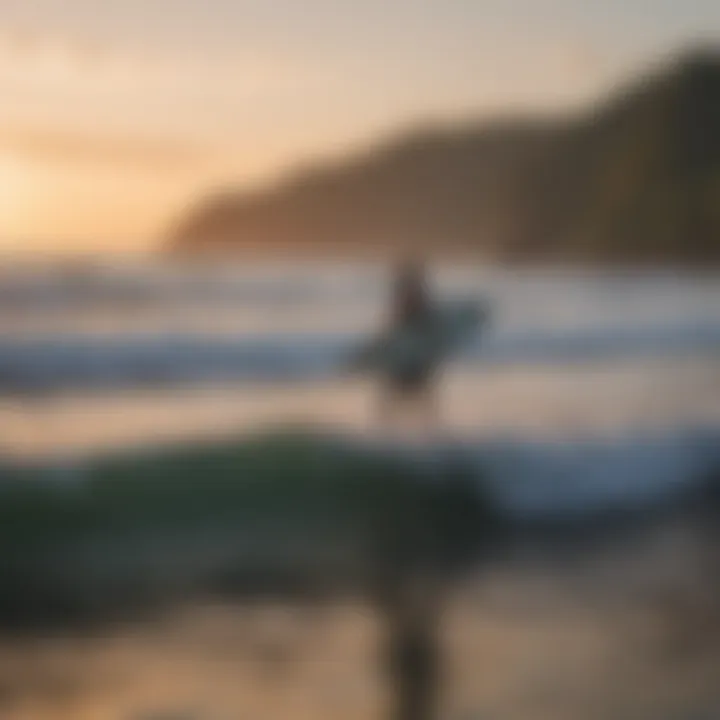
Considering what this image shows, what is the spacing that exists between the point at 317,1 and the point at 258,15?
1.6 inches

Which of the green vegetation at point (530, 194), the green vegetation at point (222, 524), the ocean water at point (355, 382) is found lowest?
the green vegetation at point (222, 524)

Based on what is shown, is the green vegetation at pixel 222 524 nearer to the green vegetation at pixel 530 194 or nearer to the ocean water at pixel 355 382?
the ocean water at pixel 355 382

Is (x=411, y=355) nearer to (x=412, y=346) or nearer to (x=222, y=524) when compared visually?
(x=412, y=346)

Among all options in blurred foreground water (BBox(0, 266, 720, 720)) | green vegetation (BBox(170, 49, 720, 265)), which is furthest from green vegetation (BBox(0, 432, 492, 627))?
green vegetation (BBox(170, 49, 720, 265))

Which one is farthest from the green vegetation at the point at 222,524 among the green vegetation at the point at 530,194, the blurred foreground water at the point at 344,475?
the green vegetation at the point at 530,194

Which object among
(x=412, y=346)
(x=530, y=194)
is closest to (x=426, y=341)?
(x=412, y=346)

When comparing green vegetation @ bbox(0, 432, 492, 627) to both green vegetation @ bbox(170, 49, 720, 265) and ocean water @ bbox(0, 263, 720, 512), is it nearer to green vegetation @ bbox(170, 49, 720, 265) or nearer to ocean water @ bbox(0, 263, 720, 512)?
ocean water @ bbox(0, 263, 720, 512)

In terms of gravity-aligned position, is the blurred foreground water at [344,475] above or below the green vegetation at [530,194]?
below

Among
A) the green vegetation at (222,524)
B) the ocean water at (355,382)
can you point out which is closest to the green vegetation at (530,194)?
the ocean water at (355,382)

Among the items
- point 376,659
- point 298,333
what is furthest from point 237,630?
point 298,333

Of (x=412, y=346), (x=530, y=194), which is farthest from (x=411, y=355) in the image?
(x=530, y=194)

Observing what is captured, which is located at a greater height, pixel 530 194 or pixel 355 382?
pixel 530 194

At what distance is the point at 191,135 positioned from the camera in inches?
32.1

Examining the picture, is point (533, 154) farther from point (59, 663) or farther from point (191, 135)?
point (59, 663)
